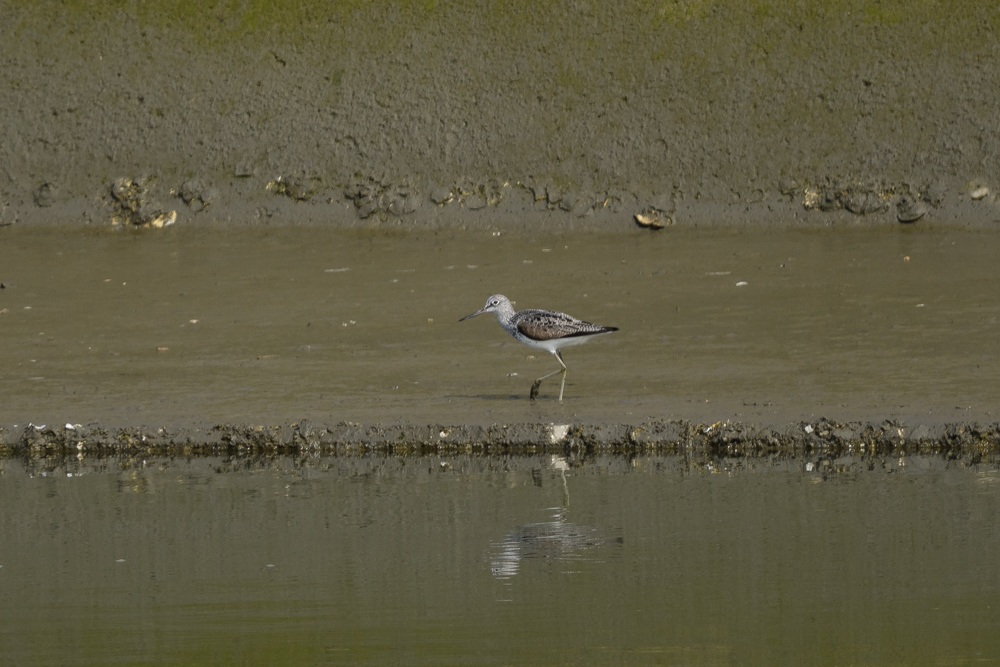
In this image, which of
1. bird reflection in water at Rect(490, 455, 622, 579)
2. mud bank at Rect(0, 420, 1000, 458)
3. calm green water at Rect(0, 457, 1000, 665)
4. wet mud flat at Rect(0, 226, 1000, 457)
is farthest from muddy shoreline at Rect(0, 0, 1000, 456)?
bird reflection in water at Rect(490, 455, 622, 579)

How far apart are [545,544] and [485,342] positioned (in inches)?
197

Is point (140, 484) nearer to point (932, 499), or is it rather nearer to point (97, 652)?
point (97, 652)

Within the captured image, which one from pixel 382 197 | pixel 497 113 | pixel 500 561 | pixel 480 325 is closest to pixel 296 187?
pixel 382 197

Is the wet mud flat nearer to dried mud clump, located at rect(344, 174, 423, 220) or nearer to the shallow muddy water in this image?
the shallow muddy water

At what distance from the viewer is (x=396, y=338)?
40.5 ft

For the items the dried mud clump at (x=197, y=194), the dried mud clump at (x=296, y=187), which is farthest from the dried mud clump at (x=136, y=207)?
the dried mud clump at (x=296, y=187)

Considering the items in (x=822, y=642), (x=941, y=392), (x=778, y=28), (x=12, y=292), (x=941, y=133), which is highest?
(x=778, y=28)

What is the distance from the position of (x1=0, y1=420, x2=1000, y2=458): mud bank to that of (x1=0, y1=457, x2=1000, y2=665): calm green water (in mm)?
174

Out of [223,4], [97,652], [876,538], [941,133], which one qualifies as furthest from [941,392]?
[223,4]

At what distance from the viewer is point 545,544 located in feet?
23.8

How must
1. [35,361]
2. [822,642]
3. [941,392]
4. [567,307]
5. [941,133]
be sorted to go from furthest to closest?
[941,133]
[567,307]
[35,361]
[941,392]
[822,642]

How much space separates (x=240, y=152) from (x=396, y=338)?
604 cm

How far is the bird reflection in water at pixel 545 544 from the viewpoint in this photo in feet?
22.9

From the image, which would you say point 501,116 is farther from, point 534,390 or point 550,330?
point 534,390
